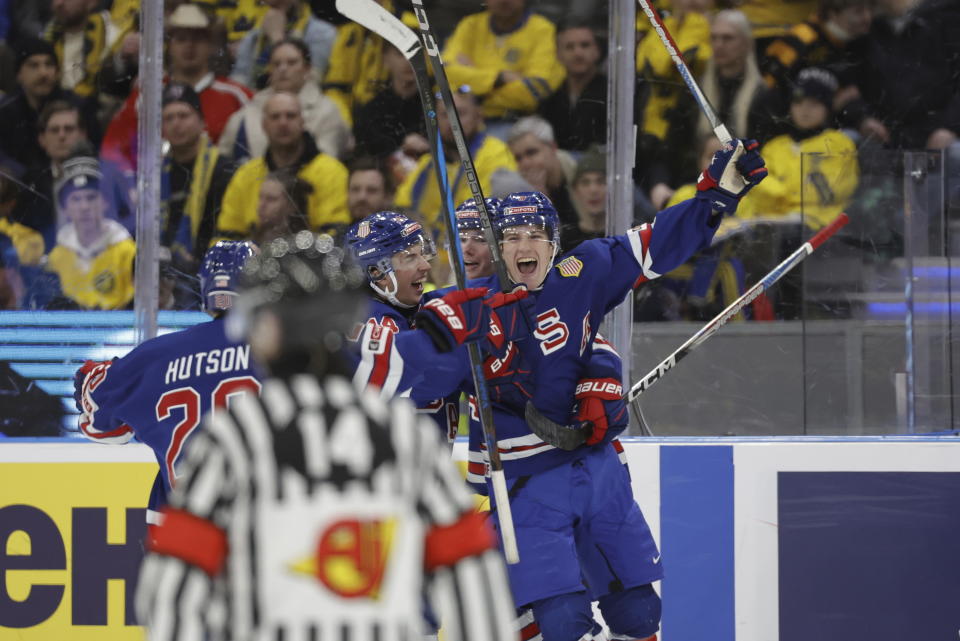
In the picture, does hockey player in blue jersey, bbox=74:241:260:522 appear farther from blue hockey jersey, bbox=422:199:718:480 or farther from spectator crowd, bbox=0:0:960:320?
spectator crowd, bbox=0:0:960:320

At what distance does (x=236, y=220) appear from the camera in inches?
153

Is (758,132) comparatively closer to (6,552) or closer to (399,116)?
(399,116)

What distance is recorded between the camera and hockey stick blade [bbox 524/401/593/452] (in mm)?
2877

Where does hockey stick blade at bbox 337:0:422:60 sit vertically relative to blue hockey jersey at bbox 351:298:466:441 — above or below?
above

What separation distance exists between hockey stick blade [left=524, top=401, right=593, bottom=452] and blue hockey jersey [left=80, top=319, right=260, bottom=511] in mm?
867

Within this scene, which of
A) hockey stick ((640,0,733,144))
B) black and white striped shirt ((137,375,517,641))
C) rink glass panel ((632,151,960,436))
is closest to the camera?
black and white striped shirt ((137,375,517,641))

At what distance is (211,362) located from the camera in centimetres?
212

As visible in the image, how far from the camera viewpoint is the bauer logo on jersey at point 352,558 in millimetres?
1334

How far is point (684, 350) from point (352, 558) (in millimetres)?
2106

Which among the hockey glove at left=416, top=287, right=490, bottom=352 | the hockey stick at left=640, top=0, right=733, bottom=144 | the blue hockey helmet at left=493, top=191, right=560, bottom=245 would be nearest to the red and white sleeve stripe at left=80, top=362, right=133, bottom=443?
the hockey glove at left=416, top=287, right=490, bottom=352

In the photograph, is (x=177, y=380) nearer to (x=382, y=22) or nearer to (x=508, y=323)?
(x=508, y=323)

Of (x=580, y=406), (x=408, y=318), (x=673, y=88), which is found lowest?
(x=580, y=406)

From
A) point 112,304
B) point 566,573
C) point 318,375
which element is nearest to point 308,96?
point 112,304

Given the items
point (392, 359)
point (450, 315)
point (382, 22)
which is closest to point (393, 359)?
point (392, 359)
